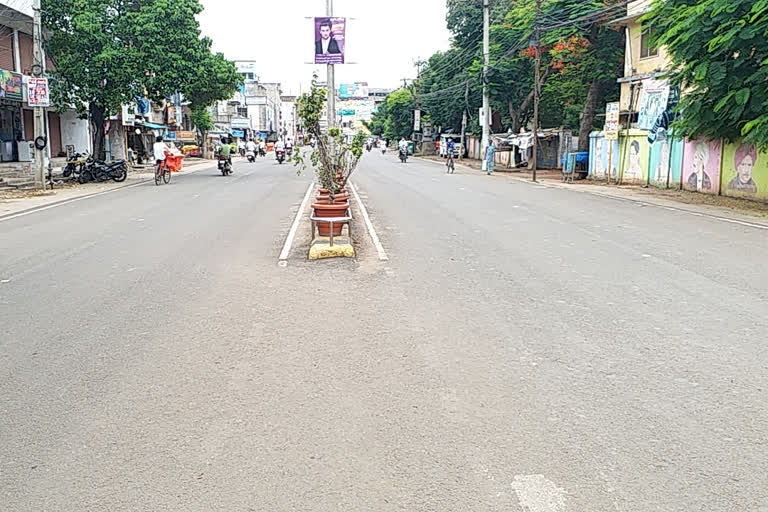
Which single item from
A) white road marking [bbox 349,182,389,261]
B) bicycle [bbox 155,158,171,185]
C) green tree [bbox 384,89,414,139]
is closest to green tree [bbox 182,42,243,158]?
bicycle [bbox 155,158,171,185]

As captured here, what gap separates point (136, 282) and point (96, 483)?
5.40 meters

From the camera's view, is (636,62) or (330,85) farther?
(636,62)

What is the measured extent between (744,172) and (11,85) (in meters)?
25.0

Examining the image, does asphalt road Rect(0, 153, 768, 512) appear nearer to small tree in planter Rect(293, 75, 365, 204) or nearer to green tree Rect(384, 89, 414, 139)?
small tree in planter Rect(293, 75, 365, 204)

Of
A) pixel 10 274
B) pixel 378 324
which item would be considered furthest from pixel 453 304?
pixel 10 274

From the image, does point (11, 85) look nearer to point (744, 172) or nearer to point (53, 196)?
point (53, 196)

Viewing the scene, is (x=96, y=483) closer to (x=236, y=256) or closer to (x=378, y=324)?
(x=378, y=324)

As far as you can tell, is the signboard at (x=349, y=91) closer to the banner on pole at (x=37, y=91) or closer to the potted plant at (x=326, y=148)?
the banner on pole at (x=37, y=91)

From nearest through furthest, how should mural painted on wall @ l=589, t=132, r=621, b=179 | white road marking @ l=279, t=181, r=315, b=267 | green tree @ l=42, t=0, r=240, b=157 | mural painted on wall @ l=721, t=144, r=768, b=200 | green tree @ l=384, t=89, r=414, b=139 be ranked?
1. white road marking @ l=279, t=181, r=315, b=267
2. mural painted on wall @ l=721, t=144, r=768, b=200
3. green tree @ l=42, t=0, r=240, b=157
4. mural painted on wall @ l=589, t=132, r=621, b=179
5. green tree @ l=384, t=89, r=414, b=139

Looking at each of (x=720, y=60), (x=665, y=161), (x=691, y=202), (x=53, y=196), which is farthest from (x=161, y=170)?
(x=720, y=60)

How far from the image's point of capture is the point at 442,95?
59.3 metres

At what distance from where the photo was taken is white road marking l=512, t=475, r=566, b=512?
3.53 meters

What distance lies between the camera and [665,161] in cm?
2561

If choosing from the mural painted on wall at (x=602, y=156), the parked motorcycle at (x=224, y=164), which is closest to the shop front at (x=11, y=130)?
the parked motorcycle at (x=224, y=164)
